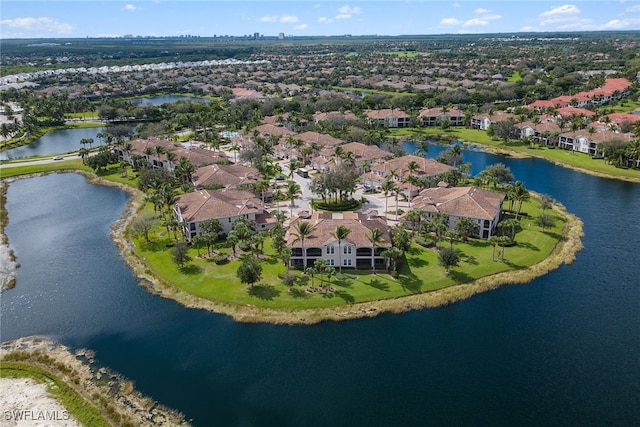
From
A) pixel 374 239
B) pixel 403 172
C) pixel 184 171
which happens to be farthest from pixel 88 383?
pixel 403 172

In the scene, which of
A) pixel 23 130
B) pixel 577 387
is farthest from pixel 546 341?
pixel 23 130

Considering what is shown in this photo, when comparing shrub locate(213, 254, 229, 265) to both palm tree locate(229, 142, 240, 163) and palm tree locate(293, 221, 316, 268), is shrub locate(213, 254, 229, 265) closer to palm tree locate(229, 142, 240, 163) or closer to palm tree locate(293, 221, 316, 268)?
palm tree locate(293, 221, 316, 268)

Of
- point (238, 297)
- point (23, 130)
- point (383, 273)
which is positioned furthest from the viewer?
point (23, 130)

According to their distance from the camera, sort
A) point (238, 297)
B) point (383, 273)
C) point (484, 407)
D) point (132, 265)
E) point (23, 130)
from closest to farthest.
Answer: point (484, 407), point (238, 297), point (383, 273), point (132, 265), point (23, 130)

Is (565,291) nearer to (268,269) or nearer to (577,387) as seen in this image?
(577,387)

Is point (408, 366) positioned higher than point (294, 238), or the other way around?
point (294, 238)

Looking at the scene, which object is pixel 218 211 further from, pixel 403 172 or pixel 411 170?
pixel 403 172

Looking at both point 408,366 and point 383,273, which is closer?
point 408,366
